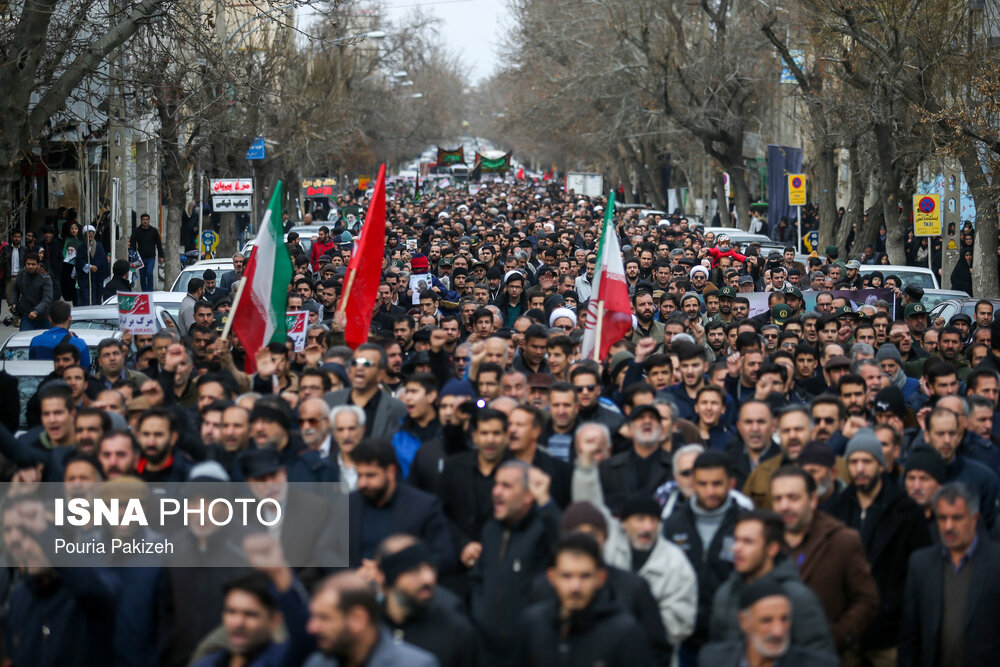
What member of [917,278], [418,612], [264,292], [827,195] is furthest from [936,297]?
[418,612]

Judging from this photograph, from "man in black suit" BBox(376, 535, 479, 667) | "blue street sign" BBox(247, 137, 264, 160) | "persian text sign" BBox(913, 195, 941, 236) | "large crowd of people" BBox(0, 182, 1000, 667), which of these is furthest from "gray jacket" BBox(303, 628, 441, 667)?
"blue street sign" BBox(247, 137, 264, 160)

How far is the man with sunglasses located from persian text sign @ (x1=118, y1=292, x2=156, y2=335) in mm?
5020

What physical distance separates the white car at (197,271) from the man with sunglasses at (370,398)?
454 inches

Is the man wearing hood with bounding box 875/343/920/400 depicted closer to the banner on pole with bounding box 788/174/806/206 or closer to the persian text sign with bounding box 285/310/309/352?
the persian text sign with bounding box 285/310/309/352

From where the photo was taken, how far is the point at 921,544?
771 centimetres

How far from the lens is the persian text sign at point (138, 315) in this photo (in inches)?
569

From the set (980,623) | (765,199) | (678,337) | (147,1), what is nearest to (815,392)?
(678,337)

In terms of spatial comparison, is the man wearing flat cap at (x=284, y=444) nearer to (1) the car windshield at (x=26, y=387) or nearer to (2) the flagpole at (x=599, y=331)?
(2) the flagpole at (x=599, y=331)

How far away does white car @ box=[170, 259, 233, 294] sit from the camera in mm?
21547

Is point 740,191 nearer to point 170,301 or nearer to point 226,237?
point 226,237

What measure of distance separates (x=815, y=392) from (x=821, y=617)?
21.8 feet

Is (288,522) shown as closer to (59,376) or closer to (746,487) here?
(746,487)

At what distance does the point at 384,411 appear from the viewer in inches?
382

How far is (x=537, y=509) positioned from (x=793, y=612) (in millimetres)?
1488
